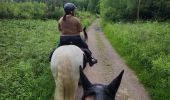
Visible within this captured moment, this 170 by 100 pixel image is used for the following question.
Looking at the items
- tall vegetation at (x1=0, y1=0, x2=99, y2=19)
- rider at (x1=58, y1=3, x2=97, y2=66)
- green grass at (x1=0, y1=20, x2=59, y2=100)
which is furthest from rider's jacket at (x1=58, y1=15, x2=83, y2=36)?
tall vegetation at (x1=0, y1=0, x2=99, y2=19)

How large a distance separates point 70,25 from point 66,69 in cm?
176

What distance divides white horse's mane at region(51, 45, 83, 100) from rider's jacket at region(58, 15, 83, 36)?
Result: 1.19m

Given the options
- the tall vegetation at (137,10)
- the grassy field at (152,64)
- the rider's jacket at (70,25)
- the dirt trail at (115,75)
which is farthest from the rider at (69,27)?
the tall vegetation at (137,10)

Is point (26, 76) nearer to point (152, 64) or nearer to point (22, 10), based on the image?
point (152, 64)

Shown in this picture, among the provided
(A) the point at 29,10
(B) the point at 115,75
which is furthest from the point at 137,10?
(B) the point at 115,75

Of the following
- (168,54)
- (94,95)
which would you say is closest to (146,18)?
(168,54)

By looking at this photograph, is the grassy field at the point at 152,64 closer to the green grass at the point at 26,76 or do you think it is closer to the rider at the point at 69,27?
the rider at the point at 69,27

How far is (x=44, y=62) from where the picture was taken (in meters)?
11.6

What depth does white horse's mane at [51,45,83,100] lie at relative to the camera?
21.9ft

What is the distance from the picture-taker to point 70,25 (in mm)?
8172

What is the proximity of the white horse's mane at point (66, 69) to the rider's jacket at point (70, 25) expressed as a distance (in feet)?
3.92

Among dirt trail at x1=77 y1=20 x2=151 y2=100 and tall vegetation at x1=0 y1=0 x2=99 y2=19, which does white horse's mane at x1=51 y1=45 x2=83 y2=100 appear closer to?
dirt trail at x1=77 y1=20 x2=151 y2=100

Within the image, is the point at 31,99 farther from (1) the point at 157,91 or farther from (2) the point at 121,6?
(2) the point at 121,6

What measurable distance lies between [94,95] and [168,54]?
11.5m
